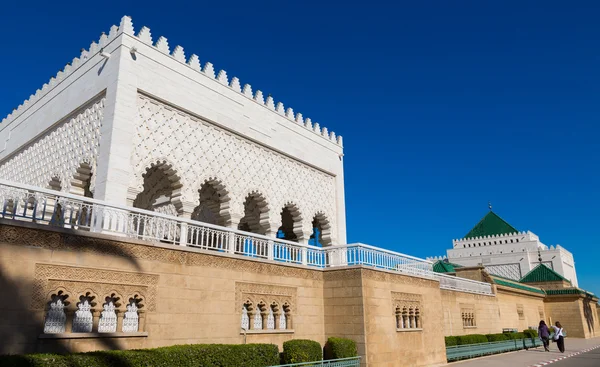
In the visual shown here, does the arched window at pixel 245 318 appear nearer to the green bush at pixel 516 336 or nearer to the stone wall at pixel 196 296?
the stone wall at pixel 196 296

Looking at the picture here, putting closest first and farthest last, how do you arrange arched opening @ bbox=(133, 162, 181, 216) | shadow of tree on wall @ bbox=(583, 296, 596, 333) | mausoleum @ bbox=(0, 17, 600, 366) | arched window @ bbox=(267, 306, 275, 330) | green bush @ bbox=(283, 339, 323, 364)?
mausoleum @ bbox=(0, 17, 600, 366), green bush @ bbox=(283, 339, 323, 364), arched window @ bbox=(267, 306, 275, 330), arched opening @ bbox=(133, 162, 181, 216), shadow of tree on wall @ bbox=(583, 296, 596, 333)

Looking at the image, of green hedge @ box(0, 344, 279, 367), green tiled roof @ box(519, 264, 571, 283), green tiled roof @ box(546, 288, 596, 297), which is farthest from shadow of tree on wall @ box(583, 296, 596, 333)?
green hedge @ box(0, 344, 279, 367)

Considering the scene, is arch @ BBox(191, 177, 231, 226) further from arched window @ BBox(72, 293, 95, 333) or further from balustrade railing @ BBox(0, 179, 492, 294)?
arched window @ BBox(72, 293, 95, 333)

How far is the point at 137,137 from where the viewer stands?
36.1 ft

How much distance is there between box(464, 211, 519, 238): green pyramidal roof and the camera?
40469 millimetres

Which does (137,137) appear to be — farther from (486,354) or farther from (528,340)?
(528,340)

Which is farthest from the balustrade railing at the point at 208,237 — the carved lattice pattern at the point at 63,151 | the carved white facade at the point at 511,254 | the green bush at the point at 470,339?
the carved white facade at the point at 511,254

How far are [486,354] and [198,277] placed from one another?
10808 mm

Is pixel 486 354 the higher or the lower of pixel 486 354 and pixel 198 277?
the lower

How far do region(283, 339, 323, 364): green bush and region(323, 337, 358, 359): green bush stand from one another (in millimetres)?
298

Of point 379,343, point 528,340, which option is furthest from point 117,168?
point 528,340

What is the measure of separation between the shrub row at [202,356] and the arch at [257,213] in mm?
5528

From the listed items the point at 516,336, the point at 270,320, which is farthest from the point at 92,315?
the point at 516,336

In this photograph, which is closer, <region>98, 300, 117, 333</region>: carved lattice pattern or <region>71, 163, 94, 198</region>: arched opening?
<region>98, 300, 117, 333</region>: carved lattice pattern
